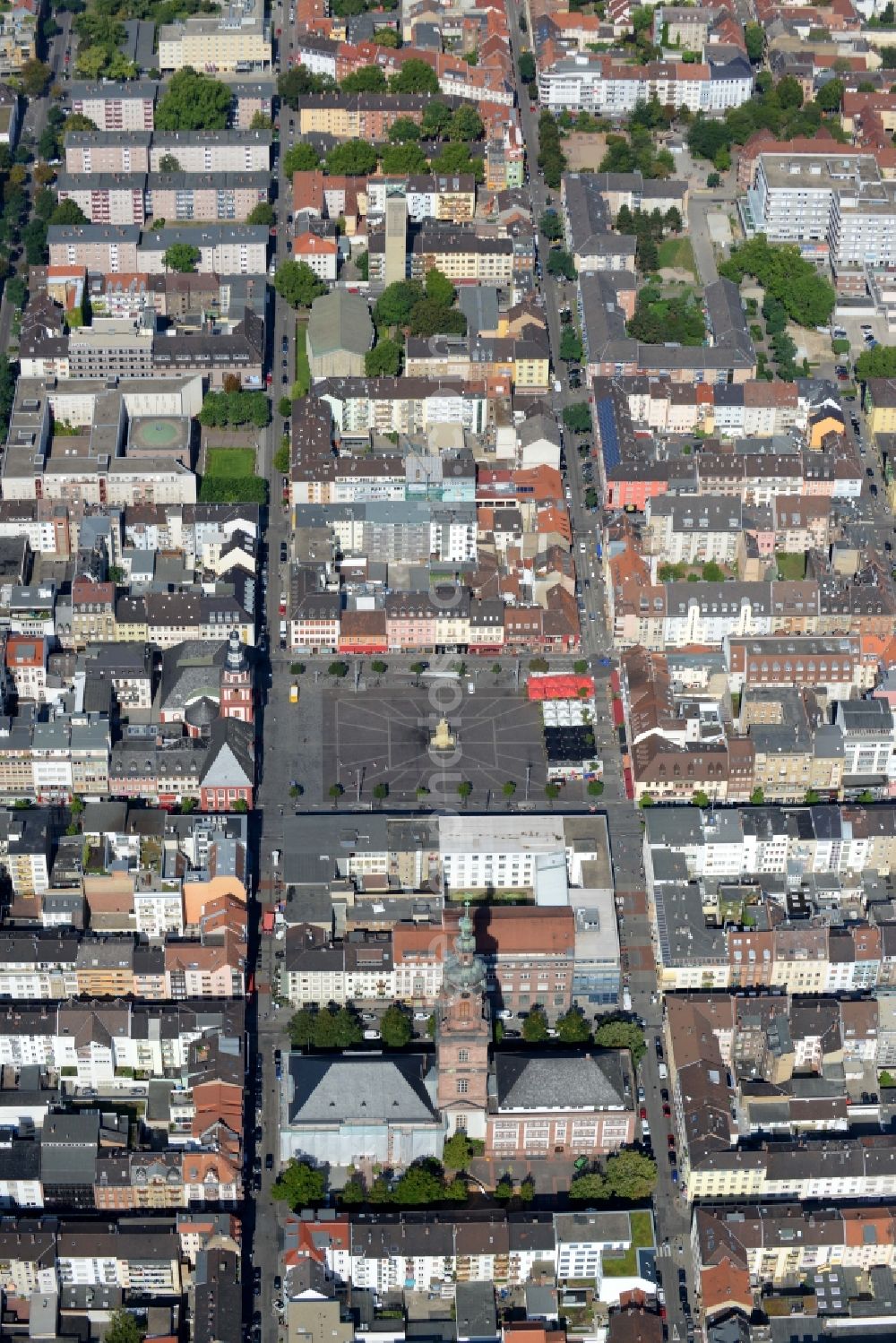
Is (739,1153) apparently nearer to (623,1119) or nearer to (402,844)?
(623,1119)

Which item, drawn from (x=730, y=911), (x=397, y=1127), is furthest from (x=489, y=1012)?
(x=730, y=911)

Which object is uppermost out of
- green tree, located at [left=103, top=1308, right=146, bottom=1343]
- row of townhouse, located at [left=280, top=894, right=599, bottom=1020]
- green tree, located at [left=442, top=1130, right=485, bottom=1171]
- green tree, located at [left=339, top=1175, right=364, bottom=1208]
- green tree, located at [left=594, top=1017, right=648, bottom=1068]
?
row of townhouse, located at [left=280, top=894, right=599, bottom=1020]

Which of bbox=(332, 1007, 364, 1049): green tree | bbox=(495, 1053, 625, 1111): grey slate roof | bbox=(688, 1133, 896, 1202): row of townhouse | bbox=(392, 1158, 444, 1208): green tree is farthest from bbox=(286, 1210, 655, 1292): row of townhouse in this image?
bbox=(332, 1007, 364, 1049): green tree

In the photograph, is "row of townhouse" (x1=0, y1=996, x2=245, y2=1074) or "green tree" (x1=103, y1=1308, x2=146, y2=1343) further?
"row of townhouse" (x1=0, y1=996, x2=245, y2=1074)

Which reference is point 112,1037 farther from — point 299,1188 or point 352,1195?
point 352,1195

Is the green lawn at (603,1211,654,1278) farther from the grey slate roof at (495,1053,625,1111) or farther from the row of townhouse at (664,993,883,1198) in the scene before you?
the grey slate roof at (495,1053,625,1111)
